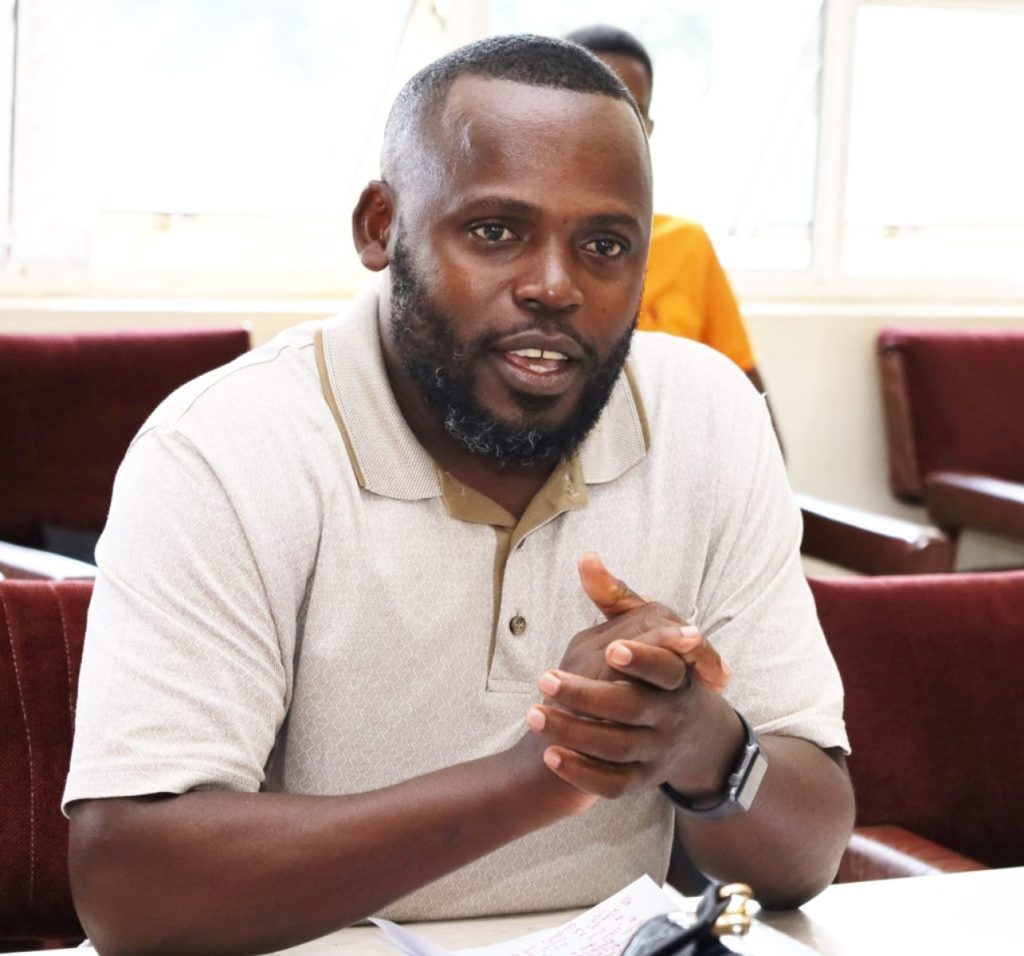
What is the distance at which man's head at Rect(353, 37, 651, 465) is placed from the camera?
1399 millimetres

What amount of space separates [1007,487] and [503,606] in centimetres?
272

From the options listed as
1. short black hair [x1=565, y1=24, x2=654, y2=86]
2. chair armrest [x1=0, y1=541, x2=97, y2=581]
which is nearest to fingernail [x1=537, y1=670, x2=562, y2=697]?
chair armrest [x1=0, y1=541, x2=97, y2=581]

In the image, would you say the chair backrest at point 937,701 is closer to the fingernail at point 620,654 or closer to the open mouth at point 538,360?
the open mouth at point 538,360

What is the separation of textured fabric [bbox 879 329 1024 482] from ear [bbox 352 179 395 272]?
9.34 feet

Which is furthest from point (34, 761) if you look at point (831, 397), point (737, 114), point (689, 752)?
point (737, 114)

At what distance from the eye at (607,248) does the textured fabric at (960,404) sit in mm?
2853

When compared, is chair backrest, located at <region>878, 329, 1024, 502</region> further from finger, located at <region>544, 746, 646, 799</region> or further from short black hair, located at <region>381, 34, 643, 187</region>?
finger, located at <region>544, 746, 646, 799</region>

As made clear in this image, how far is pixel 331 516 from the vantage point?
53.8 inches

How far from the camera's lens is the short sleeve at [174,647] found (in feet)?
4.01

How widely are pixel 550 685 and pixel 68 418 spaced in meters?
2.25

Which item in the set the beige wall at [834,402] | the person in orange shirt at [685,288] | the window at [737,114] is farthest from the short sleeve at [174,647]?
the window at [737,114]

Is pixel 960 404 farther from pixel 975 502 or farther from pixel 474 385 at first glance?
pixel 474 385

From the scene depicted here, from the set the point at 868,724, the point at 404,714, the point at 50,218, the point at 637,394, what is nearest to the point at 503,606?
the point at 404,714

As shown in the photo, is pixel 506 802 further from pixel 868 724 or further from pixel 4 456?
pixel 4 456
